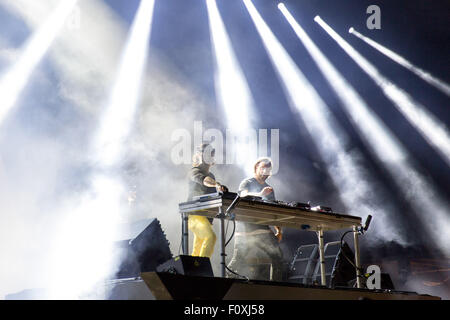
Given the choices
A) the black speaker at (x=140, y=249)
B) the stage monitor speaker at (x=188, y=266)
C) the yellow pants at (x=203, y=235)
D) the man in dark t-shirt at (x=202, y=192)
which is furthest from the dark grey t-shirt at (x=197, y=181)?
the stage monitor speaker at (x=188, y=266)

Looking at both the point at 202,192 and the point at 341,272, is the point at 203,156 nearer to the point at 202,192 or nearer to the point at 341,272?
the point at 202,192

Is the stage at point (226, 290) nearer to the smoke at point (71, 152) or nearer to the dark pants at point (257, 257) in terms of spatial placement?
the dark pants at point (257, 257)

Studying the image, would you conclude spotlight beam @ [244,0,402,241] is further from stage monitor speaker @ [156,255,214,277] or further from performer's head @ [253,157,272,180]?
stage monitor speaker @ [156,255,214,277]

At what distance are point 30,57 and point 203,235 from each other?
3.78 meters

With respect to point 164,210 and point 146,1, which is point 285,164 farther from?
point 146,1

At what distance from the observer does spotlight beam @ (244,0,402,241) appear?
8.28 meters

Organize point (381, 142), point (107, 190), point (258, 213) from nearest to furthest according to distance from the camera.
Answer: point (258, 213), point (107, 190), point (381, 142)

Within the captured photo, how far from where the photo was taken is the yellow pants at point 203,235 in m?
4.33

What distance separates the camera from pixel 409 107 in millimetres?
8117

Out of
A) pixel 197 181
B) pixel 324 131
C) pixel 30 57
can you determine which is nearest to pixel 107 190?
pixel 30 57

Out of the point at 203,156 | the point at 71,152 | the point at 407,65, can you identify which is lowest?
the point at 203,156

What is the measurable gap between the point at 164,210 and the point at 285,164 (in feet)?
6.95

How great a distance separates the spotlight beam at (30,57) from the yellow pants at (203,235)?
3.20 meters
